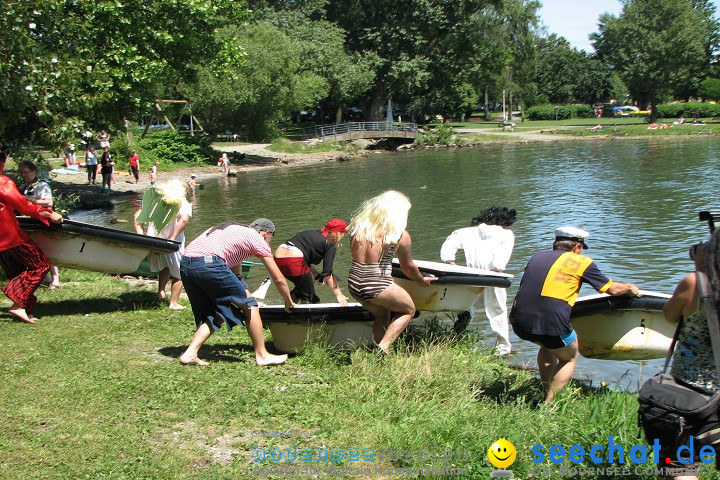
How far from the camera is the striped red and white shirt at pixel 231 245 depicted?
6.81 meters

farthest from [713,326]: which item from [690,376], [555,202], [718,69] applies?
[718,69]

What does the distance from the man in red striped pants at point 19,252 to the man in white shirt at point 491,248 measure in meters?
4.52

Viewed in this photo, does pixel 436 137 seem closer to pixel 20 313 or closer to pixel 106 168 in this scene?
pixel 106 168

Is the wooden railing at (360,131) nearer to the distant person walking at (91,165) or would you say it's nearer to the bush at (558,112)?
the distant person walking at (91,165)

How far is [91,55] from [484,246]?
1101cm

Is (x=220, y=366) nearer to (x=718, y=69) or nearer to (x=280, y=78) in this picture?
(x=280, y=78)

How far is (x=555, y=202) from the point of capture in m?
24.7

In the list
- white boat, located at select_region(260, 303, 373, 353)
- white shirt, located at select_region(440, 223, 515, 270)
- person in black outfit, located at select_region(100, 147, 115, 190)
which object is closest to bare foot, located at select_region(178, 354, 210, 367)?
white boat, located at select_region(260, 303, 373, 353)

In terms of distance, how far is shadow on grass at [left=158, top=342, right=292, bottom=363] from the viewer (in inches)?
290

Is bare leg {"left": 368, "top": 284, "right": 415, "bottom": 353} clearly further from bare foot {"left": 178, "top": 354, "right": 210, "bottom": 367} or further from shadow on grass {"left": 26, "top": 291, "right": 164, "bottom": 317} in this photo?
shadow on grass {"left": 26, "top": 291, "right": 164, "bottom": 317}

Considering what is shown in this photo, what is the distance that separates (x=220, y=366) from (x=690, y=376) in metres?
4.30

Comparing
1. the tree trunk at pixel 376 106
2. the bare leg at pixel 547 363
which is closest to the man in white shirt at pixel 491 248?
the bare leg at pixel 547 363

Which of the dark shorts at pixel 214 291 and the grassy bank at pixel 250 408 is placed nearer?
the grassy bank at pixel 250 408

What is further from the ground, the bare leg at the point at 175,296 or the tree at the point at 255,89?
the tree at the point at 255,89
